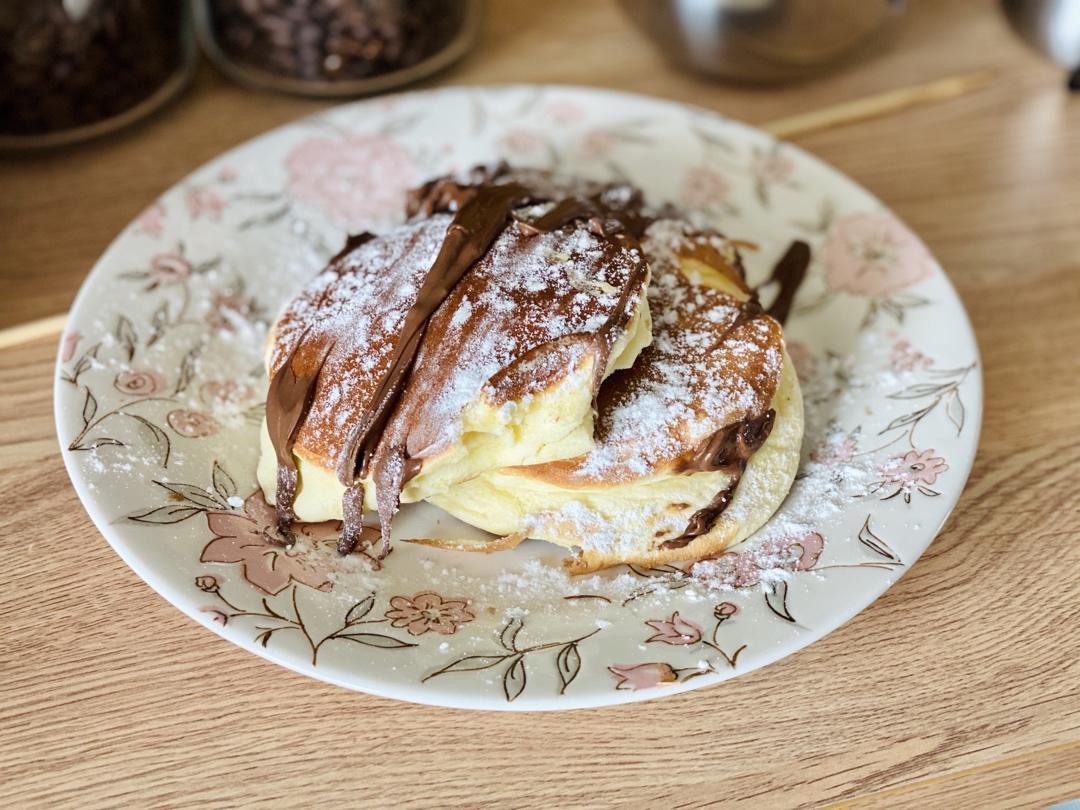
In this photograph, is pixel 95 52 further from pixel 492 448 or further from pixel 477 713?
pixel 477 713

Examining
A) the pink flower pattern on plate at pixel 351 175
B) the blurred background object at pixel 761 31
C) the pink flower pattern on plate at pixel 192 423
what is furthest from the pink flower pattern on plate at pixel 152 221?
the blurred background object at pixel 761 31

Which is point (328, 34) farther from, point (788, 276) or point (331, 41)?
point (788, 276)

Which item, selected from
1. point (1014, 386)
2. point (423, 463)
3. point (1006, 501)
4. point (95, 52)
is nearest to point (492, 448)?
point (423, 463)

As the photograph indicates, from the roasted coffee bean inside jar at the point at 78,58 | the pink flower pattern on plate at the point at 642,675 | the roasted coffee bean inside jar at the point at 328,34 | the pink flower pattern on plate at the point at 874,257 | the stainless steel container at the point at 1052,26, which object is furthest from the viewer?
the stainless steel container at the point at 1052,26

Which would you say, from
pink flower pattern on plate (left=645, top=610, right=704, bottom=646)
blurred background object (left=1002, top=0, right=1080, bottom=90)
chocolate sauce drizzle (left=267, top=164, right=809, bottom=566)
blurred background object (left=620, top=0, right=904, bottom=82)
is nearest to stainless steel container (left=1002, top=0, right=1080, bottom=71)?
blurred background object (left=1002, top=0, right=1080, bottom=90)

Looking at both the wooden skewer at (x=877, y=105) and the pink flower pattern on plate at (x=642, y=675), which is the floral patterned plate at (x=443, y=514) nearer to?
the pink flower pattern on plate at (x=642, y=675)

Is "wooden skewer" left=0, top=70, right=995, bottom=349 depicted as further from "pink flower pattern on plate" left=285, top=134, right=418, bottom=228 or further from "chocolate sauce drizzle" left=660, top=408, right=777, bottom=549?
"chocolate sauce drizzle" left=660, top=408, right=777, bottom=549
